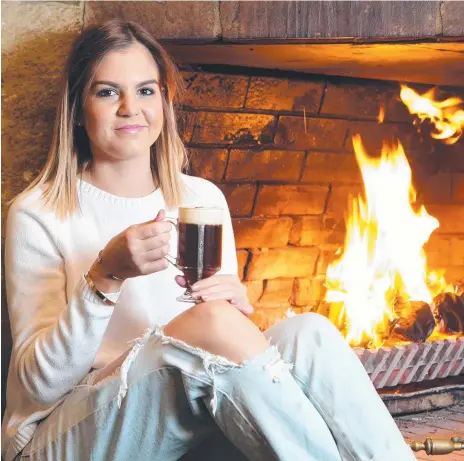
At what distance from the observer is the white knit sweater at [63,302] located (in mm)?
1568

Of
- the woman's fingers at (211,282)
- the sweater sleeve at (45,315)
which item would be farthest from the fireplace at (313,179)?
the woman's fingers at (211,282)

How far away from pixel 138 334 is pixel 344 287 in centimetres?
94

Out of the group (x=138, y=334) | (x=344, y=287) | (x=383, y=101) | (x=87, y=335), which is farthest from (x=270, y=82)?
(x=87, y=335)

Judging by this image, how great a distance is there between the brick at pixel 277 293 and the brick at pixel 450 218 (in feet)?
1.65

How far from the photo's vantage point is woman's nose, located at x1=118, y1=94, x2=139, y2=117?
180 cm

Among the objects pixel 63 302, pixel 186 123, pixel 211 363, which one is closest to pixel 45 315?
pixel 63 302

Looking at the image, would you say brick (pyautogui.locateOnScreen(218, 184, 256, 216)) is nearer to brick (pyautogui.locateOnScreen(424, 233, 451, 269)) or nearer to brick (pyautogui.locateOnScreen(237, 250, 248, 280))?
brick (pyautogui.locateOnScreen(237, 250, 248, 280))

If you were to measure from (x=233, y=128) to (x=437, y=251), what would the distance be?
2.65ft

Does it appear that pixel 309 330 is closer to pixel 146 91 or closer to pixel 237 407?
pixel 237 407

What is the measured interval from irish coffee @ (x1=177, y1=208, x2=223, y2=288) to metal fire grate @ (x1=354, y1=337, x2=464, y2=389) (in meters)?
0.84

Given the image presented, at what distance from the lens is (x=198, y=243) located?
153cm

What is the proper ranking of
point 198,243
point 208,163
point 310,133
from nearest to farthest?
point 198,243 → point 208,163 → point 310,133

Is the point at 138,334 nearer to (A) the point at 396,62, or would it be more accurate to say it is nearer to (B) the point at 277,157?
(B) the point at 277,157

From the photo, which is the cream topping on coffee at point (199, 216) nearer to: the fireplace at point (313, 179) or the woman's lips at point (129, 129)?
the woman's lips at point (129, 129)
